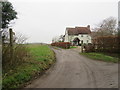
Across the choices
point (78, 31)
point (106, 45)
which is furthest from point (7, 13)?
point (78, 31)

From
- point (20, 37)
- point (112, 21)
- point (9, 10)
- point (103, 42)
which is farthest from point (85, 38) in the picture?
point (20, 37)

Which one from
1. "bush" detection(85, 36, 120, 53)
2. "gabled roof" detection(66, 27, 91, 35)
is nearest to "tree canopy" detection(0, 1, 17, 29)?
"bush" detection(85, 36, 120, 53)

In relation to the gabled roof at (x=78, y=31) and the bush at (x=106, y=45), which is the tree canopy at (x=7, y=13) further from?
the gabled roof at (x=78, y=31)

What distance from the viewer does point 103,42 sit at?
13.5 metres

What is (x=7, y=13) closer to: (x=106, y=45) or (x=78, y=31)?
(x=106, y=45)

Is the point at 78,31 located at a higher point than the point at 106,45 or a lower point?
higher

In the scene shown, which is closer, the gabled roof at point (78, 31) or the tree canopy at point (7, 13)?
the tree canopy at point (7, 13)

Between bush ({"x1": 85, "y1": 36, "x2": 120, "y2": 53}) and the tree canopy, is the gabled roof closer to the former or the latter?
bush ({"x1": 85, "y1": 36, "x2": 120, "y2": 53})

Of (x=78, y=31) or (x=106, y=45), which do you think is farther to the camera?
(x=78, y=31)

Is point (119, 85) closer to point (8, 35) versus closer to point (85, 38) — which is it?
point (8, 35)

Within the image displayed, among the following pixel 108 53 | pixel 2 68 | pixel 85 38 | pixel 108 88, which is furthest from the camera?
pixel 85 38

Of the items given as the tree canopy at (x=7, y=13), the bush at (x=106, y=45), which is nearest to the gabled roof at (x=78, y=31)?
the bush at (x=106, y=45)

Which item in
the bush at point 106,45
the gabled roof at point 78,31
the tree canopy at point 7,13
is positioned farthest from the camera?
the gabled roof at point 78,31

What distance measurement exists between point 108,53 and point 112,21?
25.8m
